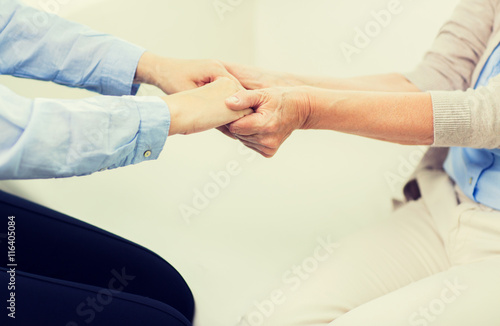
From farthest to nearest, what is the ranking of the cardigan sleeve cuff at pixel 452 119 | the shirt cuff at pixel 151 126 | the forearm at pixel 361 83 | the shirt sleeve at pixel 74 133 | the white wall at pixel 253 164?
the white wall at pixel 253 164, the forearm at pixel 361 83, the cardigan sleeve cuff at pixel 452 119, the shirt cuff at pixel 151 126, the shirt sleeve at pixel 74 133

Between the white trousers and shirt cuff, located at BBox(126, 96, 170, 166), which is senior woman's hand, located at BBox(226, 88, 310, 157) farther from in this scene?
the white trousers

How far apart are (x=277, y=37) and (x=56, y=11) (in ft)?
2.07

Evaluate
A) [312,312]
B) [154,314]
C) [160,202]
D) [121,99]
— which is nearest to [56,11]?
[160,202]

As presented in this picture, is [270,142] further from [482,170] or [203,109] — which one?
[482,170]

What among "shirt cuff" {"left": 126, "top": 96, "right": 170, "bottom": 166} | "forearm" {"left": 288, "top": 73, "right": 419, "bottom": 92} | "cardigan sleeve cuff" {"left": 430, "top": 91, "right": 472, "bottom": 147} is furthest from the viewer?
"forearm" {"left": 288, "top": 73, "right": 419, "bottom": 92}

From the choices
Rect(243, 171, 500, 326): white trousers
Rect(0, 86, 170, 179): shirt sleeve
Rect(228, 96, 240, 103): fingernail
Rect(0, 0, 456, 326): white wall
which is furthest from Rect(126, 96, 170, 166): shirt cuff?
Rect(0, 0, 456, 326): white wall

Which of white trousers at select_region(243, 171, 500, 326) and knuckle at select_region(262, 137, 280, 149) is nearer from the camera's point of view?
white trousers at select_region(243, 171, 500, 326)

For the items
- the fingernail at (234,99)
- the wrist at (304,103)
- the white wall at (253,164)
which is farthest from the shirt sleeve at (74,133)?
the white wall at (253,164)

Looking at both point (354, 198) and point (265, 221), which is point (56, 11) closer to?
point (265, 221)

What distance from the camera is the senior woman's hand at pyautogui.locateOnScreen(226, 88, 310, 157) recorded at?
0.90 meters

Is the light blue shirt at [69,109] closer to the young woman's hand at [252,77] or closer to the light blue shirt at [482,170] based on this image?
the young woman's hand at [252,77]

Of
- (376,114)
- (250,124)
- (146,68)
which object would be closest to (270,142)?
(250,124)

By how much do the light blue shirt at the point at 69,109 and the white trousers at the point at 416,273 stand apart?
0.41m

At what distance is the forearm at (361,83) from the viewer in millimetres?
1105
